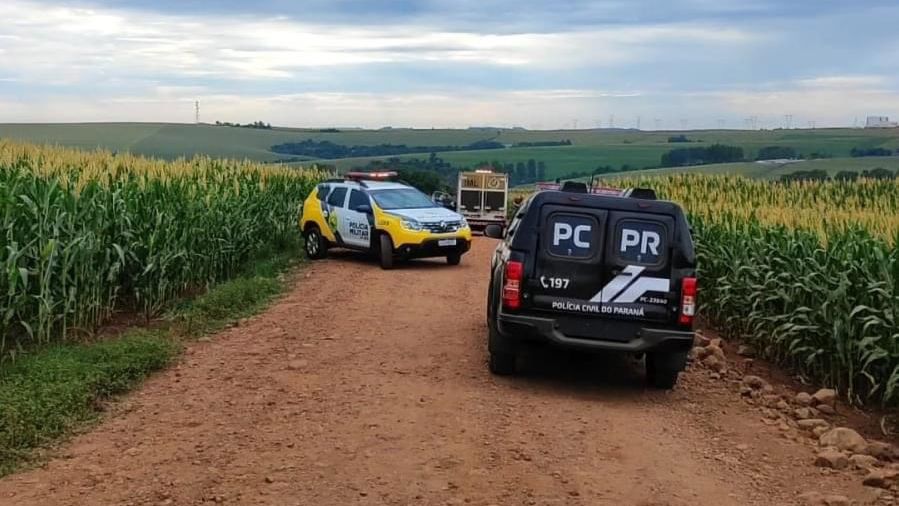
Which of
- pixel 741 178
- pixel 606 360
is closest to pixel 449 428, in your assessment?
pixel 606 360

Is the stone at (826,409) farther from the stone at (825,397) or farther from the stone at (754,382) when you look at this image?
the stone at (754,382)

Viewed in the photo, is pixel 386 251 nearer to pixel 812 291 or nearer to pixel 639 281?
pixel 812 291

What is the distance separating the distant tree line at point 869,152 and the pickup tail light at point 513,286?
4843cm

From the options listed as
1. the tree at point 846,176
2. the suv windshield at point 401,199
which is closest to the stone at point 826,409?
the suv windshield at point 401,199

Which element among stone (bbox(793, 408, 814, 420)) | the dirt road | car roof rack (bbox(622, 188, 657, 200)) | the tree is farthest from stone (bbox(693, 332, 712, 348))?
the tree

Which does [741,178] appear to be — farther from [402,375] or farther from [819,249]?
[402,375]

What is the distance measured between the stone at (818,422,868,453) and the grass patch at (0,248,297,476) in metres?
6.33

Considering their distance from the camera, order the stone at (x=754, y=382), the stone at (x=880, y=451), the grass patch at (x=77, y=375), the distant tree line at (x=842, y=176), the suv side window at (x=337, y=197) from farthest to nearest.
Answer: the distant tree line at (x=842, y=176), the suv side window at (x=337, y=197), the stone at (x=754, y=382), the stone at (x=880, y=451), the grass patch at (x=77, y=375)

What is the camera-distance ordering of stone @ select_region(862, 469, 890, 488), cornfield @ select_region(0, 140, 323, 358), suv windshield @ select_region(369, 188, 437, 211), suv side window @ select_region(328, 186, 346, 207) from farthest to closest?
suv side window @ select_region(328, 186, 346, 207), suv windshield @ select_region(369, 188, 437, 211), cornfield @ select_region(0, 140, 323, 358), stone @ select_region(862, 469, 890, 488)

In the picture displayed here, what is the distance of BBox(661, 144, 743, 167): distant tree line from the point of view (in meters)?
64.4

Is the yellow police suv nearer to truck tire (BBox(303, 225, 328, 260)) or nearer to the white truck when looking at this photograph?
truck tire (BBox(303, 225, 328, 260))

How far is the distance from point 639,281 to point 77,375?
17.9 feet

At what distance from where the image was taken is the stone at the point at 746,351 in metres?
13.4

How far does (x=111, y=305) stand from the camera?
12.9 meters
